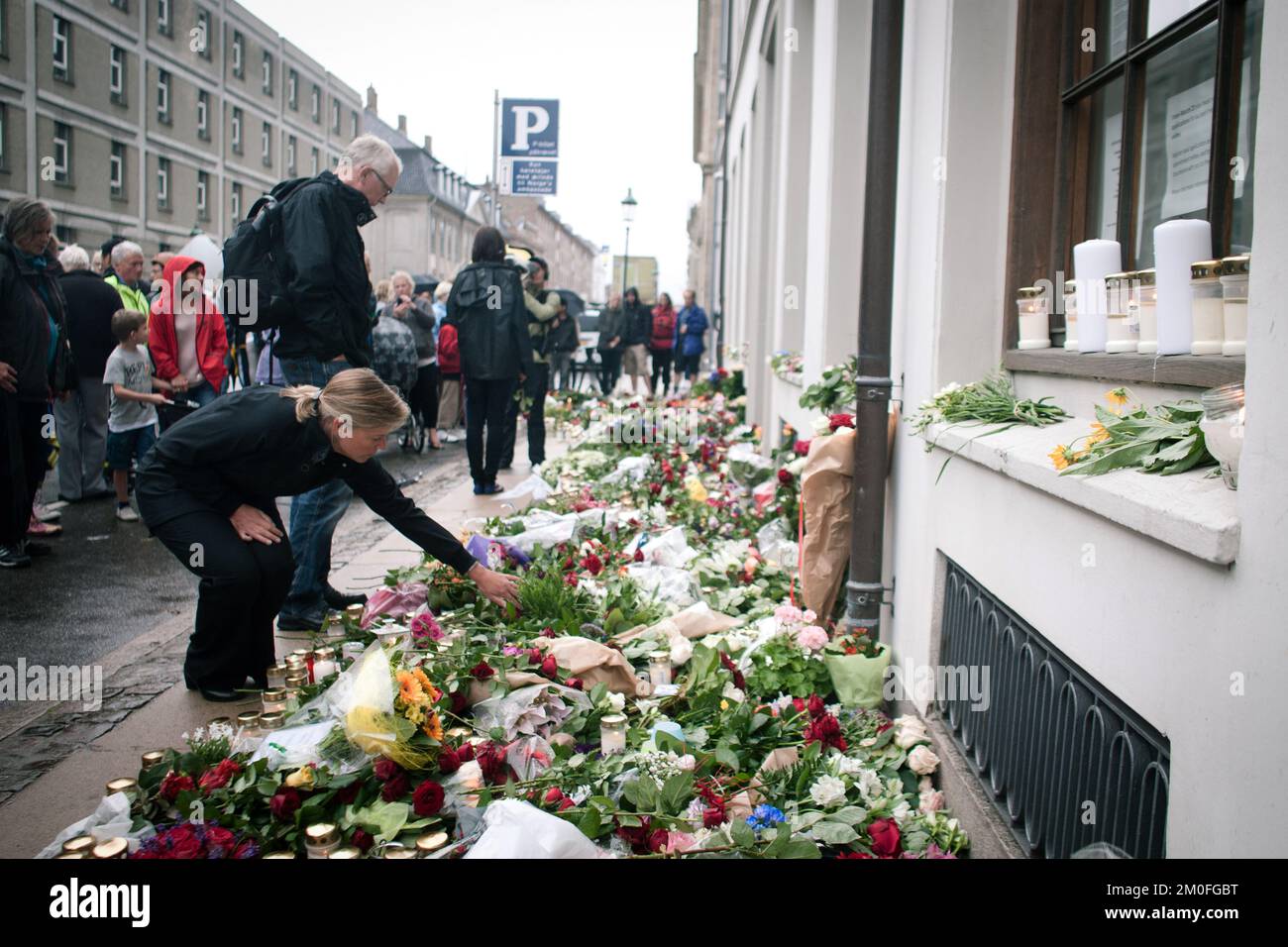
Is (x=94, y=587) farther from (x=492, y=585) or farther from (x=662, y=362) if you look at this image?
(x=662, y=362)

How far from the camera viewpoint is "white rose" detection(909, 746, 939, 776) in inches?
126

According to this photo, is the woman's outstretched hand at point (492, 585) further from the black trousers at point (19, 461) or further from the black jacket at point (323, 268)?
the black trousers at point (19, 461)

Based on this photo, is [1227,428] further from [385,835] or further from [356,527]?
[356,527]

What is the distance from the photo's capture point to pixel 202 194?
3756cm

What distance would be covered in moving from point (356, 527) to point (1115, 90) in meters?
6.10

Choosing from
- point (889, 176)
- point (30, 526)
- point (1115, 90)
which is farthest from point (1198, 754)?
point (30, 526)

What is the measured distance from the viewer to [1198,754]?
1.77m

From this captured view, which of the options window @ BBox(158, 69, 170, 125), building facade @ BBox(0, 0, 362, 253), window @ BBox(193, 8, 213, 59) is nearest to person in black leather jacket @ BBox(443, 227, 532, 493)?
building facade @ BBox(0, 0, 362, 253)

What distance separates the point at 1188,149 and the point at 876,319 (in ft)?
4.91

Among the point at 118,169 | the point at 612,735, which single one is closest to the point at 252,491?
the point at 612,735

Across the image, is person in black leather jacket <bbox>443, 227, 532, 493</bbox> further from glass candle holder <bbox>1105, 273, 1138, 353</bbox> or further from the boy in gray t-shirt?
glass candle holder <bbox>1105, 273, 1138, 353</bbox>

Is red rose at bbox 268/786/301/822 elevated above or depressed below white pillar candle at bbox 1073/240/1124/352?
below

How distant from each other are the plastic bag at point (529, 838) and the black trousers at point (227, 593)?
6.48 feet

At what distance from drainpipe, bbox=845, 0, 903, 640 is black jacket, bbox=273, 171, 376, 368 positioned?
2.43 m
